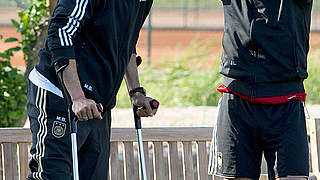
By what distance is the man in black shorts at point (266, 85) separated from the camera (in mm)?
4113

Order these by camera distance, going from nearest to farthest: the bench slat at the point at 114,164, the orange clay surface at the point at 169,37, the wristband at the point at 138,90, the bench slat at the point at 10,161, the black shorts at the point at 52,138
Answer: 1. the black shorts at the point at 52,138
2. the wristband at the point at 138,90
3. the bench slat at the point at 10,161
4. the bench slat at the point at 114,164
5. the orange clay surface at the point at 169,37

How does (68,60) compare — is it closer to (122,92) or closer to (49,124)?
(49,124)

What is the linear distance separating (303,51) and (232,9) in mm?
485

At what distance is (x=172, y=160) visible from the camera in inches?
197

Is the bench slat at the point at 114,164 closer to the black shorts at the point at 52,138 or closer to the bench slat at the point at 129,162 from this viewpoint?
the bench slat at the point at 129,162

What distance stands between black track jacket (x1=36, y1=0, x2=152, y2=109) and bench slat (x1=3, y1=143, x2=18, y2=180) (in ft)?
3.34

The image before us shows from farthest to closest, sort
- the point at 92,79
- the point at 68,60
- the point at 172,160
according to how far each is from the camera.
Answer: the point at 172,160 < the point at 92,79 < the point at 68,60

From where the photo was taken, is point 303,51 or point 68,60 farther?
point 303,51

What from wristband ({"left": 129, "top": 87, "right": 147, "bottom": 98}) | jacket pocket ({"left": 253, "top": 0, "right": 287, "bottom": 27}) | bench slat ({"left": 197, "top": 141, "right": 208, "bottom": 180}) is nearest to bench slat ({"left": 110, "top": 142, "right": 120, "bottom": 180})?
bench slat ({"left": 197, "top": 141, "right": 208, "bottom": 180})

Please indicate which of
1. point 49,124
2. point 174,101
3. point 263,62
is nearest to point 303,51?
point 263,62

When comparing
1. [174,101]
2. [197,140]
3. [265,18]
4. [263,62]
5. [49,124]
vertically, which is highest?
[265,18]

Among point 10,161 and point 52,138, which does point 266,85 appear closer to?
point 52,138

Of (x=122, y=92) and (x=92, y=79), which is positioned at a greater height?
(x=92, y=79)

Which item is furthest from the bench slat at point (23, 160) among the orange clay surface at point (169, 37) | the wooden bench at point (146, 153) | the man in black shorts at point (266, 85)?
the orange clay surface at point (169, 37)
